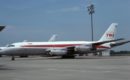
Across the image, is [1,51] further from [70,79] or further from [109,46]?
[70,79]

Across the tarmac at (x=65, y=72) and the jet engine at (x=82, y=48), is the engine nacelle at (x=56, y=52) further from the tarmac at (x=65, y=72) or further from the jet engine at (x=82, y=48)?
the tarmac at (x=65, y=72)

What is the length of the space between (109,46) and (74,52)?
7.30 m

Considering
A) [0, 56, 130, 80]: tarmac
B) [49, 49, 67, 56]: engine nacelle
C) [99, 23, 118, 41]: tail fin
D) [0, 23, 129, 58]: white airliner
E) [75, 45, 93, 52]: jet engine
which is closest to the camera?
[0, 56, 130, 80]: tarmac

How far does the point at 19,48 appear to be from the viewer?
178ft

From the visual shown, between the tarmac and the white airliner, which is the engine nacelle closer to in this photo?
the white airliner

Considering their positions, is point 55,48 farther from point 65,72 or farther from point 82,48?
point 65,72

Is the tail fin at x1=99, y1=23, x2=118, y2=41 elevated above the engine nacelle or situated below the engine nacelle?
above

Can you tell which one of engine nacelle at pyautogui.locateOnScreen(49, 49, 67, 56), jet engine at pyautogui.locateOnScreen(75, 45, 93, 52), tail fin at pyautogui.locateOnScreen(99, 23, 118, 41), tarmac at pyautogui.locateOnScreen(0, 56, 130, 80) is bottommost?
tarmac at pyautogui.locateOnScreen(0, 56, 130, 80)

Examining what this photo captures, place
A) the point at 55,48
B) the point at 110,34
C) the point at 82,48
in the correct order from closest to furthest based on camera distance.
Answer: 1. the point at 82,48
2. the point at 55,48
3. the point at 110,34

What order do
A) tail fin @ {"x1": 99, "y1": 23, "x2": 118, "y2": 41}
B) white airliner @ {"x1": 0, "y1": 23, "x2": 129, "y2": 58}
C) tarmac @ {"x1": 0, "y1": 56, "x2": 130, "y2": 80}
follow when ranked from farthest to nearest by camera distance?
tail fin @ {"x1": 99, "y1": 23, "x2": 118, "y2": 41}
white airliner @ {"x1": 0, "y1": 23, "x2": 129, "y2": 58}
tarmac @ {"x1": 0, "y1": 56, "x2": 130, "y2": 80}

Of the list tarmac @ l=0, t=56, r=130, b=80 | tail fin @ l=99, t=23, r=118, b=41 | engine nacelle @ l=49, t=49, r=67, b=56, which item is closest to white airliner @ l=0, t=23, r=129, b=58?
engine nacelle @ l=49, t=49, r=67, b=56

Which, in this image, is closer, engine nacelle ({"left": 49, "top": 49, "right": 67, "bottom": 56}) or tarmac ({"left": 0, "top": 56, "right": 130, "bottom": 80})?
tarmac ({"left": 0, "top": 56, "right": 130, "bottom": 80})

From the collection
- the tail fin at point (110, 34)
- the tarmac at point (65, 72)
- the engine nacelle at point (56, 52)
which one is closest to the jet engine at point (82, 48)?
the engine nacelle at point (56, 52)

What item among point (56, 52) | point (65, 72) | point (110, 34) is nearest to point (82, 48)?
point (56, 52)
